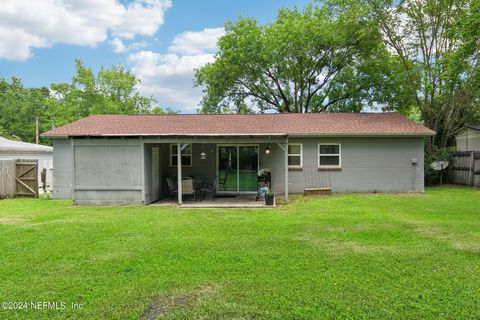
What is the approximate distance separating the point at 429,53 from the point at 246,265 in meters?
17.4

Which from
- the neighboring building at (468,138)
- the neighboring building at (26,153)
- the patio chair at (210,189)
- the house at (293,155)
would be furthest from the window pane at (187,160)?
the neighboring building at (468,138)

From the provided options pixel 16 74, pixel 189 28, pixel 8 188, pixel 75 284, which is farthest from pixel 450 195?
pixel 16 74

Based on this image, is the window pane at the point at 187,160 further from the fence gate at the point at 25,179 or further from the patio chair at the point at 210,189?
the fence gate at the point at 25,179

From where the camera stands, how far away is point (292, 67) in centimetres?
2345

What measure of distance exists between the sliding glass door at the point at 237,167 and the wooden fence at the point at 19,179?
721cm

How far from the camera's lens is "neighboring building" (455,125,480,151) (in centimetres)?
1736

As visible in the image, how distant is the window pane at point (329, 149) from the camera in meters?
13.8

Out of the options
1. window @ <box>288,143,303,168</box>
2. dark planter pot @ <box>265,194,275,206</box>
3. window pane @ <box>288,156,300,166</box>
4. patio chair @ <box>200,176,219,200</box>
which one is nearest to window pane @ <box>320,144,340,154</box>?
window @ <box>288,143,303,168</box>

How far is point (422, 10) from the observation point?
17031mm

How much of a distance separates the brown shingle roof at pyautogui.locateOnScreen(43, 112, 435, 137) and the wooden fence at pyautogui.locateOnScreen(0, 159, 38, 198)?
5.38 ft

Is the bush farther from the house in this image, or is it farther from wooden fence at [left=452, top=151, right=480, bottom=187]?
the house

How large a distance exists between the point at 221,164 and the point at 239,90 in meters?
12.8

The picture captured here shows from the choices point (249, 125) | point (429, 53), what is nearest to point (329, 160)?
point (249, 125)

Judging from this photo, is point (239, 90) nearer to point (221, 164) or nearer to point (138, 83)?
point (221, 164)
